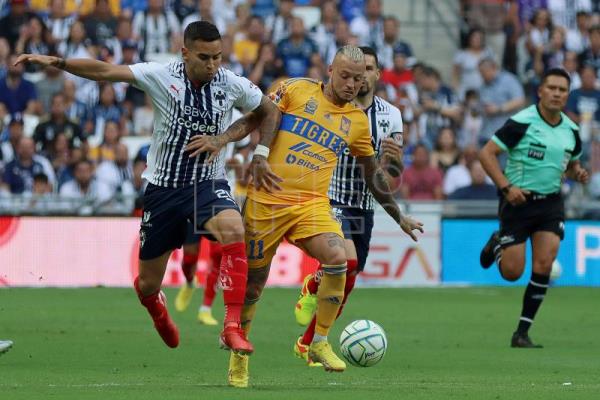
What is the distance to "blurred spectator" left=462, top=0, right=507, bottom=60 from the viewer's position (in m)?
27.7

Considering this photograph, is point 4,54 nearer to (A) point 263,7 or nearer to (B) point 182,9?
(B) point 182,9

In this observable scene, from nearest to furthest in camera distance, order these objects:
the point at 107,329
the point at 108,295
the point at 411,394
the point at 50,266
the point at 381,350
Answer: the point at 411,394 < the point at 381,350 < the point at 107,329 < the point at 108,295 < the point at 50,266

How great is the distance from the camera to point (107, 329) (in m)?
14.2

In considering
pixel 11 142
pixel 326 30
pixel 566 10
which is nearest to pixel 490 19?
pixel 566 10

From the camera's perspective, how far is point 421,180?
22641mm

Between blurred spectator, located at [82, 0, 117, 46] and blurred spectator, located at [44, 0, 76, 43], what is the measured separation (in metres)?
0.32

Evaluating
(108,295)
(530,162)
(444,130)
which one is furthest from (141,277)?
(444,130)

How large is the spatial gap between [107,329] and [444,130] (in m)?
11.2

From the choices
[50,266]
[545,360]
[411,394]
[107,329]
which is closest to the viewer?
[411,394]

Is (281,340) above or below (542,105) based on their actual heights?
below

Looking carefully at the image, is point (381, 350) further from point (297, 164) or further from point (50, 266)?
point (50, 266)

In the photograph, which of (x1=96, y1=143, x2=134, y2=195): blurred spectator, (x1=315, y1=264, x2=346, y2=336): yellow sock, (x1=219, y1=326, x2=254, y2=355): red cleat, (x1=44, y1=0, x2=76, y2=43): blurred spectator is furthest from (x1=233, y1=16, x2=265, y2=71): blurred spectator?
(x1=219, y1=326, x2=254, y2=355): red cleat

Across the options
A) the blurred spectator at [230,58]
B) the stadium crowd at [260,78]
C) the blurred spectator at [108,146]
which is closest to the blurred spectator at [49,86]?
the stadium crowd at [260,78]

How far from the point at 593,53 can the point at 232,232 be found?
1821 cm
